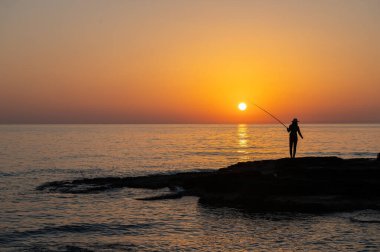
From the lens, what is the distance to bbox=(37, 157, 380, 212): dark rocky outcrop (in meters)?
21.8

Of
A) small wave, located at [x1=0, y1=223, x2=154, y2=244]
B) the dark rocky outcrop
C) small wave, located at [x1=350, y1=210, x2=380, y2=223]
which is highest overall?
Answer: the dark rocky outcrop

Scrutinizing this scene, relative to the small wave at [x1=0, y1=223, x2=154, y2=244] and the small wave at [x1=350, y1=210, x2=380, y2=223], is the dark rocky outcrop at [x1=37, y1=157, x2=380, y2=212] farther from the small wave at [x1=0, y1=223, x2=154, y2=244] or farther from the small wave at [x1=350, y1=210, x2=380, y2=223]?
the small wave at [x1=0, y1=223, x2=154, y2=244]

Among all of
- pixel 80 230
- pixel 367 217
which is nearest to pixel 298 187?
pixel 367 217

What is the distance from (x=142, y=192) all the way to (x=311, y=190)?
1205cm

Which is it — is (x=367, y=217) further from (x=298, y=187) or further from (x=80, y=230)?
(x=80, y=230)

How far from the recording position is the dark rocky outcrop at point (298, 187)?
21.8m

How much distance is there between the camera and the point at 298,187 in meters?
23.5

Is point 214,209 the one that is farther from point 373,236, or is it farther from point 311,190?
point 373,236

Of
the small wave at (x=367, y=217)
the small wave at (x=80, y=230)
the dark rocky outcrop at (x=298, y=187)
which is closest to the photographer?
the small wave at (x=80, y=230)

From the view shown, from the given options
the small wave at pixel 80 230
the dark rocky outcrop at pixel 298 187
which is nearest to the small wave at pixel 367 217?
the dark rocky outcrop at pixel 298 187

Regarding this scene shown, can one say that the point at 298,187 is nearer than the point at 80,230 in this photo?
No

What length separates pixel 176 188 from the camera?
99.9 feet

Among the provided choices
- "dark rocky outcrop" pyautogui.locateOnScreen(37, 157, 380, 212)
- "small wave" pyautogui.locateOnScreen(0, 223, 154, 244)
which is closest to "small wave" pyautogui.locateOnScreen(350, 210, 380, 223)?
"dark rocky outcrop" pyautogui.locateOnScreen(37, 157, 380, 212)

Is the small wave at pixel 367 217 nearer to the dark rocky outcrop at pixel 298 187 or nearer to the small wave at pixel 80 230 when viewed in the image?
the dark rocky outcrop at pixel 298 187
